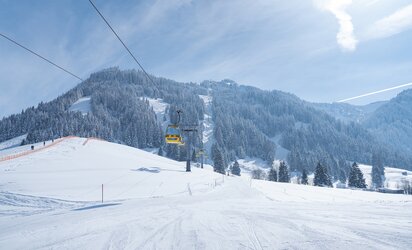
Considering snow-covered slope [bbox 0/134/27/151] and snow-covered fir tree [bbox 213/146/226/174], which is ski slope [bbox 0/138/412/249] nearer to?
snow-covered fir tree [bbox 213/146/226/174]

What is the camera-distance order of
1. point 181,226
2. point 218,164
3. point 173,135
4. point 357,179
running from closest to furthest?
point 181,226 < point 173,135 < point 357,179 < point 218,164

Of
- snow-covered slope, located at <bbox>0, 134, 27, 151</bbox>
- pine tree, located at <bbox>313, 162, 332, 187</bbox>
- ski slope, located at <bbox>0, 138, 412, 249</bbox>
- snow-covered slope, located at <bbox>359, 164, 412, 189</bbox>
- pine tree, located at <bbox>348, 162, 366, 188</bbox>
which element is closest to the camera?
ski slope, located at <bbox>0, 138, 412, 249</bbox>

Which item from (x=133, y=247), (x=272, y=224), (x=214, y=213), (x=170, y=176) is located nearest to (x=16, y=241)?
A: (x=133, y=247)

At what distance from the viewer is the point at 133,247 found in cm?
802

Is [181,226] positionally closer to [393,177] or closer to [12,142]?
[12,142]

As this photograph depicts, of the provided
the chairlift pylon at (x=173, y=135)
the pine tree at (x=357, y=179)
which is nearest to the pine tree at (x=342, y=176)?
the pine tree at (x=357, y=179)

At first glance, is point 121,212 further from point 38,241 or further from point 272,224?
point 272,224

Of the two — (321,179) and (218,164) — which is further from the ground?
(218,164)

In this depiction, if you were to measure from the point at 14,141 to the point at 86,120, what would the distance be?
3726 cm

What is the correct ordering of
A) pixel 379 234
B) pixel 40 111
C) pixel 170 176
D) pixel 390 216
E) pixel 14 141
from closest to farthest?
pixel 379 234 < pixel 390 216 < pixel 170 176 < pixel 14 141 < pixel 40 111

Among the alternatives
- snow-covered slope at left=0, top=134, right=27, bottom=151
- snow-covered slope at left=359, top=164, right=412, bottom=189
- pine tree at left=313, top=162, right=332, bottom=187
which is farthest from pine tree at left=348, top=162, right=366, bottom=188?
snow-covered slope at left=0, top=134, right=27, bottom=151

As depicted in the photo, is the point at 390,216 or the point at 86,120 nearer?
the point at 390,216

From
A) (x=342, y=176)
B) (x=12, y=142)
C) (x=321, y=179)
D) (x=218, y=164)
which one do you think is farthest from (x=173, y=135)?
(x=12, y=142)

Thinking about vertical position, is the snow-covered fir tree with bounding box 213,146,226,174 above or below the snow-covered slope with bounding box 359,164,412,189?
above
